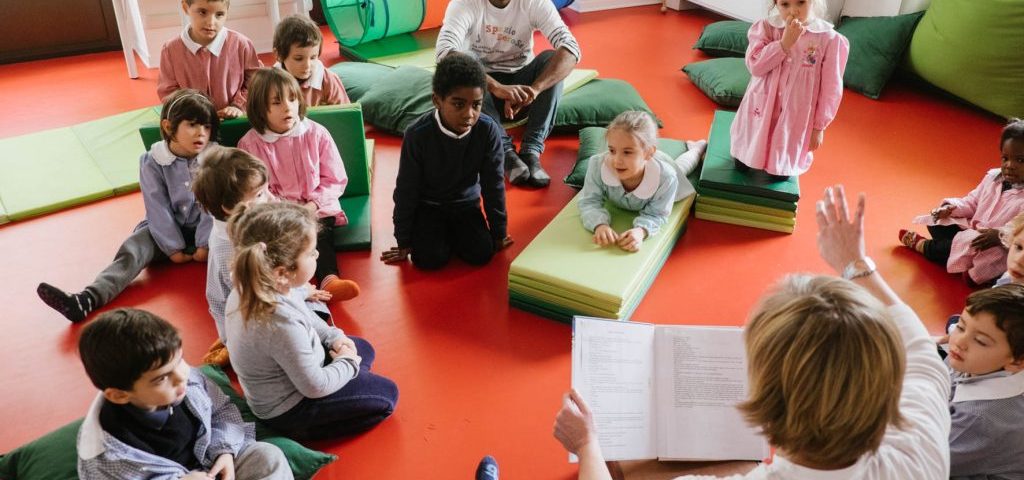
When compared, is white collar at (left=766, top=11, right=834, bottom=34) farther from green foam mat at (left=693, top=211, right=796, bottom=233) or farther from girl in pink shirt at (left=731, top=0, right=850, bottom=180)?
green foam mat at (left=693, top=211, right=796, bottom=233)

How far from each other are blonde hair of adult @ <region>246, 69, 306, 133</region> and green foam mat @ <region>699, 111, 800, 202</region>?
179cm

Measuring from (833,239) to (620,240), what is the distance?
115 centimetres

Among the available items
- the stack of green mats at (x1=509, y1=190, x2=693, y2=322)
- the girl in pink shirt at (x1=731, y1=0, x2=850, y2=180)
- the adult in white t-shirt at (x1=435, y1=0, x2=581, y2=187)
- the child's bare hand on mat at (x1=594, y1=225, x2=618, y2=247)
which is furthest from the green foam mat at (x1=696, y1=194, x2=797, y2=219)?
the adult in white t-shirt at (x1=435, y1=0, x2=581, y2=187)

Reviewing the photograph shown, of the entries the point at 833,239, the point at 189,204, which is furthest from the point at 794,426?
the point at 189,204

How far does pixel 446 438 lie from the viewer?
7.86 ft

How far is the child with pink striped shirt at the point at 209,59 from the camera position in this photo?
343 cm

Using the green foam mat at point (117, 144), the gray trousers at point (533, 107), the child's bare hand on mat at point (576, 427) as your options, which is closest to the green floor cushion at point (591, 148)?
the gray trousers at point (533, 107)

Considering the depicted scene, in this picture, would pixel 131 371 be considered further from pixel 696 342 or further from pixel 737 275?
pixel 737 275

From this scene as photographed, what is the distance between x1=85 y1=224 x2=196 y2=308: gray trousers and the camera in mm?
2939

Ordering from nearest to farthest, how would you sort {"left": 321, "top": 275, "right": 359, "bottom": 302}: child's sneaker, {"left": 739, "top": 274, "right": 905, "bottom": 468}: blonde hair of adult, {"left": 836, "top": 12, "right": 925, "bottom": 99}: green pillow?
{"left": 739, "top": 274, "right": 905, "bottom": 468}: blonde hair of adult, {"left": 321, "top": 275, "right": 359, "bottom": 302}: child's sneaker, {"left": 836, "top": 12, "right": 925, "bottom": 99}: green pillow

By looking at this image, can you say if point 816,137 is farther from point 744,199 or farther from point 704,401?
point 704,401

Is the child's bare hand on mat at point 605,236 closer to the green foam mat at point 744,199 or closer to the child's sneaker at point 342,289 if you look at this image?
the green foam mat at point 744,199

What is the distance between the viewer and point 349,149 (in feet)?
11.5

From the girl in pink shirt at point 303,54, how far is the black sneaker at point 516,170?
92cm
